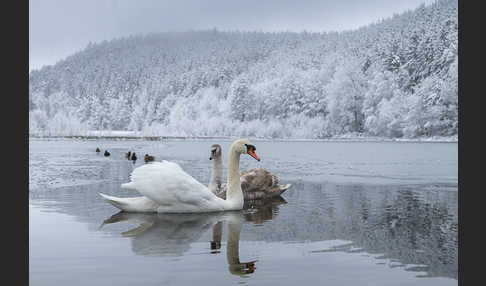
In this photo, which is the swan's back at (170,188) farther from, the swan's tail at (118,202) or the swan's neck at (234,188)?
the swan's neck at (234,188)

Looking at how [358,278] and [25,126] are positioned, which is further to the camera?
[25,126]

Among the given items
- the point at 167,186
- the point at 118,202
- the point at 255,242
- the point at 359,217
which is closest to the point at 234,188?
the point at 167,186

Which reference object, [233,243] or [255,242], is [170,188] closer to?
[233,243]

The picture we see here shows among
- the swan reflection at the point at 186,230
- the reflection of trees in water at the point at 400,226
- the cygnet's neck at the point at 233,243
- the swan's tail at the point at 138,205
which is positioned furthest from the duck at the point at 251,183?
the cygnet's neck at the point at 233,243

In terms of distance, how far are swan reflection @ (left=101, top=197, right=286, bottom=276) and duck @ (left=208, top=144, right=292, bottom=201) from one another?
3.07ft

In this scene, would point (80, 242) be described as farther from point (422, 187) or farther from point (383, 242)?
point (422, 187)

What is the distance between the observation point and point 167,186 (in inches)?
401

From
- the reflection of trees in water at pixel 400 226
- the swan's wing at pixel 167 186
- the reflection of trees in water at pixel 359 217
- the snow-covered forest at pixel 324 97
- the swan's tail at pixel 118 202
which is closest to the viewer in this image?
the reflection of trees in water at pixel 400 226

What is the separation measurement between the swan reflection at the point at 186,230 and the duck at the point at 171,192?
147 millimetres

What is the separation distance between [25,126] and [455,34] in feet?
356

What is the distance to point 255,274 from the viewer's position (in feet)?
20.9

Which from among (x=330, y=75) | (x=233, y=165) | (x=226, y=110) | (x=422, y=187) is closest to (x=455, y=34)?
(x=330, y=75)

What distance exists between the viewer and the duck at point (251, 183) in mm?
13336

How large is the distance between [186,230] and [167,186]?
1.37m
